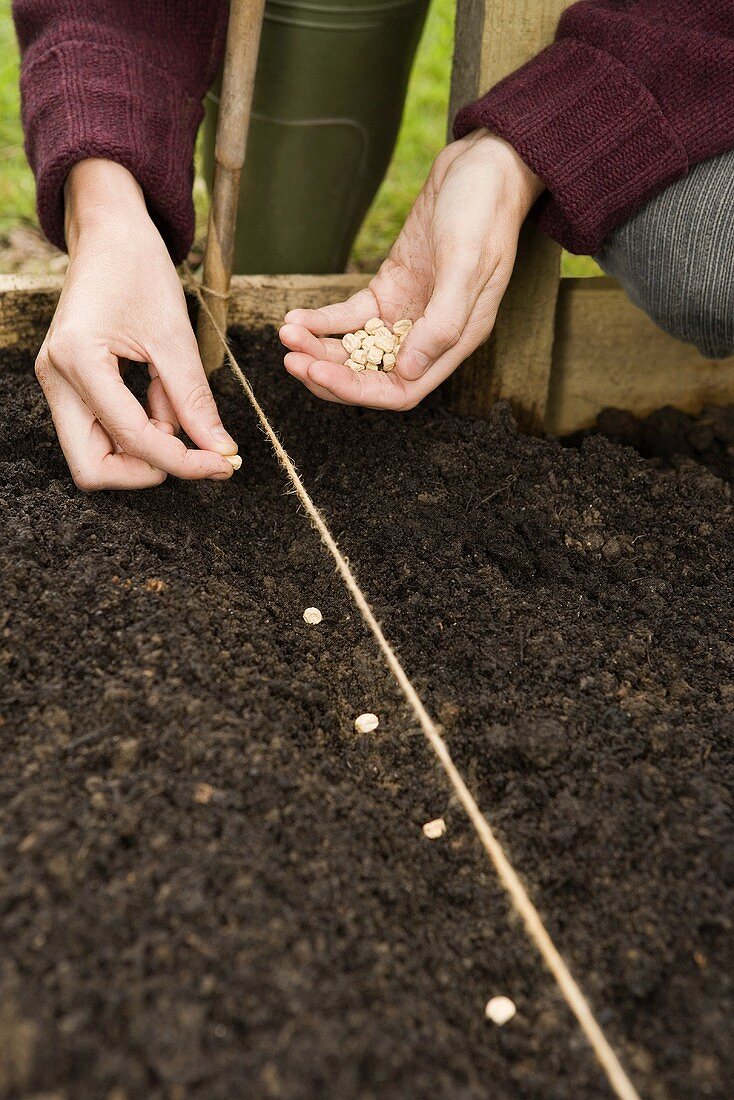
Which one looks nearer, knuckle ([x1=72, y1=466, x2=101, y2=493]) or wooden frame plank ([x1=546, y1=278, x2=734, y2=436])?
knuckle ([x1=72, y1=466, x2=101, y2=493])

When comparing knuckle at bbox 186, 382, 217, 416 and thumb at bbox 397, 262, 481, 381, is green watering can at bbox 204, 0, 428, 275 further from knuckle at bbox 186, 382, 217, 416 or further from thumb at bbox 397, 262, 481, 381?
knuckle at bbox 186, 382, 217, 416

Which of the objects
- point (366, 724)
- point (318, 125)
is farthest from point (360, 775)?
point (318, 125)

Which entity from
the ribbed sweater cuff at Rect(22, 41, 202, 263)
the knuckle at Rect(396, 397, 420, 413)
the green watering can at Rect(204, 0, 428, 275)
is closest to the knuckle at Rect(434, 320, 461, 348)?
the knuckle at Rect(396, 397, 420, 413)

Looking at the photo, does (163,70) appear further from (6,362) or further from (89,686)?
(89,686)

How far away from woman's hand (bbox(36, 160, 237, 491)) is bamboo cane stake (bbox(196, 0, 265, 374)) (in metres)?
Answer: 0.19

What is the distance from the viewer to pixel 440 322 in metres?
1.29

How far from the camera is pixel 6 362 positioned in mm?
1615

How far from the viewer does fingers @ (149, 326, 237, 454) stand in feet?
4.18

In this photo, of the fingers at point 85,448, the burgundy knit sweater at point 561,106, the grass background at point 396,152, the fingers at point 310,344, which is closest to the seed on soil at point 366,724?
the fingers at point 85,448

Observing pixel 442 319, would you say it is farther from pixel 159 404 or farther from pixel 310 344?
pixel 159 404

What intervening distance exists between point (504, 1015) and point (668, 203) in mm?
1245

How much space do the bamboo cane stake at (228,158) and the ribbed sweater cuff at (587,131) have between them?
0.39 metres

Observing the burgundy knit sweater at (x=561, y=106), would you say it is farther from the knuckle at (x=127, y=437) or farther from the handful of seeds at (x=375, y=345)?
the knuckle at (x=127, y=437)

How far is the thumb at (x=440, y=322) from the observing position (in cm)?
128
